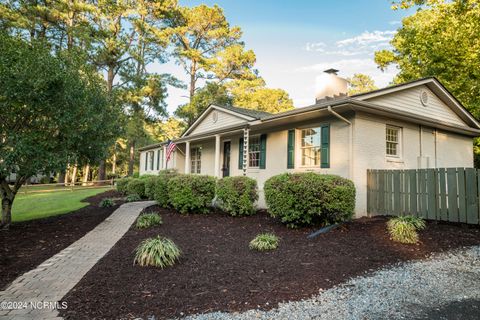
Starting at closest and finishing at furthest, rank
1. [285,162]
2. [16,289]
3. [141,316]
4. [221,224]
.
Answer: [141,316], [16,289], [221,224], [285,162]

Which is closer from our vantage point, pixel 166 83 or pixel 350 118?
pixel 350 118

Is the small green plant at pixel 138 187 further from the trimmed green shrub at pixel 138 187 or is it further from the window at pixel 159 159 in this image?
the window at pixel 159 159

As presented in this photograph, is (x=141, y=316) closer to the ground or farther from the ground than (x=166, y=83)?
closer to the ground

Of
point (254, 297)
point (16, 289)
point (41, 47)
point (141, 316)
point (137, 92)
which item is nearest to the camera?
point (141, 316)

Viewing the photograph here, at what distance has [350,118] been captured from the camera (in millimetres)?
8320

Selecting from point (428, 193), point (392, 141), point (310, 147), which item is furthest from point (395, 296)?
point (392, 141)

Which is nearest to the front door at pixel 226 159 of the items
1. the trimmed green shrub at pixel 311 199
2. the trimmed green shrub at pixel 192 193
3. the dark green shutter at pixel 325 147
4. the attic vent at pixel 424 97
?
the trimmed green shrub at pixel 192 193

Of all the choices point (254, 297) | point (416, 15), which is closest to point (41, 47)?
point (254, 297)

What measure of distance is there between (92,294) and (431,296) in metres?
4.28

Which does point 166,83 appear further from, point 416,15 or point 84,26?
point 416,15

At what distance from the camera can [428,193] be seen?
282 inches

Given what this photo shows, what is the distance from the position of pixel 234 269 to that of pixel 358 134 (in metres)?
5.66

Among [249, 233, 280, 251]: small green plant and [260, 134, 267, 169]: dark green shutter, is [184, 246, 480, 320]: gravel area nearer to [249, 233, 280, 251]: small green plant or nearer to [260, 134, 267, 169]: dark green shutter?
[249, 233, 280, 251]: small green plant

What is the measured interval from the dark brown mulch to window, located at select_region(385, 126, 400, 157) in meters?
9.29
